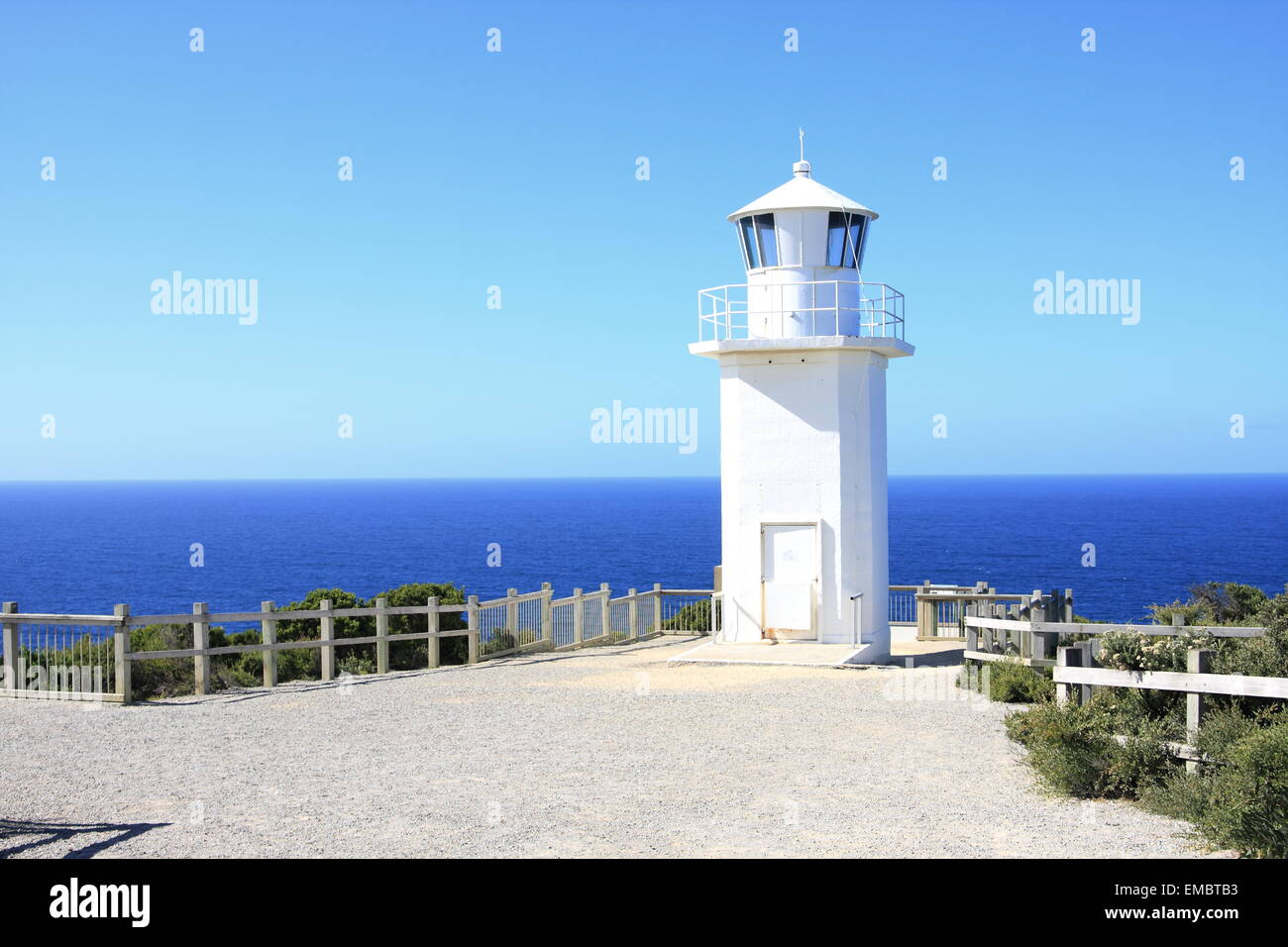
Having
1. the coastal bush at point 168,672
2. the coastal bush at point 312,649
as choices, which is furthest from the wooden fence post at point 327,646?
the coastal bush at point 168,672

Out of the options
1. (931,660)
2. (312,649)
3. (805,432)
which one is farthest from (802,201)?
(312,649)

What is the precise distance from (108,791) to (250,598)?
5939 cm

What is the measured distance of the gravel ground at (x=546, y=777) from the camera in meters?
7.79

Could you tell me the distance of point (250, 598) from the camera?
66000mm

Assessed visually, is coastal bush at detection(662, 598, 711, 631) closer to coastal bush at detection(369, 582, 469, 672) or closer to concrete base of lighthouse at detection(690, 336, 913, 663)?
concrete base of lighthouse at detection(690, 336, 913, 663)

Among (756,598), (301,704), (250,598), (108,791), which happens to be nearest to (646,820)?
(108,791)

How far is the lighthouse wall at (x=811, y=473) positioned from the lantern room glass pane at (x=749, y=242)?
1.74 metres

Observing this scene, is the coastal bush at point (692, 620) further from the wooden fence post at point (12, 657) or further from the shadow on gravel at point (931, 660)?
the wooden fence post at point (12, 657)

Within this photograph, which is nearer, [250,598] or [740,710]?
[740,710]

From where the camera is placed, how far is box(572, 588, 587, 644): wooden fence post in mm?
20797

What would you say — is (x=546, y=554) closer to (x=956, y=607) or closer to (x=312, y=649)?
(x=956, y=607)

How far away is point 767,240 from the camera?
19.7m

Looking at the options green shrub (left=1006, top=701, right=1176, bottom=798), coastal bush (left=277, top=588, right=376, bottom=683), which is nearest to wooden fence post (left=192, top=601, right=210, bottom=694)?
coastal bush (left=277, top=588, right=376, bottom=683)
